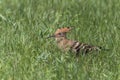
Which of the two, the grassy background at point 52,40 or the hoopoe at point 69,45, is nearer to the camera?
the grassy background at point 52,40

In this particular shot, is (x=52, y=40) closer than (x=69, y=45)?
No

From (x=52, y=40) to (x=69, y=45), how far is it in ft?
2.30

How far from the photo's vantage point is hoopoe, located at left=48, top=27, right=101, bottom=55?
24.6ft

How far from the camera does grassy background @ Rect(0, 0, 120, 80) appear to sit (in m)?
6.94

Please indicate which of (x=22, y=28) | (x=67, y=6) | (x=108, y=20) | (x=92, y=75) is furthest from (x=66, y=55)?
(x=67, y=6)

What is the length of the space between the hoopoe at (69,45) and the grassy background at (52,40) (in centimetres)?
8

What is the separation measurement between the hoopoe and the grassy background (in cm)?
8

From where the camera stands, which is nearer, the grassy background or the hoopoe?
the grassy background

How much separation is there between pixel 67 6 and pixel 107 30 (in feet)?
5.55

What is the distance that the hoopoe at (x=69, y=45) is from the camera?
749 centimetres

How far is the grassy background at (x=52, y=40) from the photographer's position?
6.94 meters

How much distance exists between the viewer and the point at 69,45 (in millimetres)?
7598

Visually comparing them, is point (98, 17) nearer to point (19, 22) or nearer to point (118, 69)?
point (19, 22)

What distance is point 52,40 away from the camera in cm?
826
